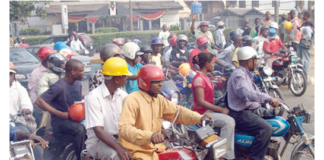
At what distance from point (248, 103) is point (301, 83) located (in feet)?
18.9

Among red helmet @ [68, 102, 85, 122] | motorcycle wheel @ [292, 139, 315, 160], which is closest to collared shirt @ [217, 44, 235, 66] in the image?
motorcycle wheel @ [292, 139, 315, 160]

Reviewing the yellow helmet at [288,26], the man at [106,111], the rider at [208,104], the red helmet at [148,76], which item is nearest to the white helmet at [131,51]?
the rider at [208,104]

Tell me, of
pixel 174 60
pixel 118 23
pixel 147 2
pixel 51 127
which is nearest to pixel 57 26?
pixel 118 23

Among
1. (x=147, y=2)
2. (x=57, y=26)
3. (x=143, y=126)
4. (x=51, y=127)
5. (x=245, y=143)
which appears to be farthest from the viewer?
(x=147, y=2)

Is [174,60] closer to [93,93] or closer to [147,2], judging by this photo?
[93,93]

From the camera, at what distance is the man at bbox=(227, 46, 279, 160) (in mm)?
4547

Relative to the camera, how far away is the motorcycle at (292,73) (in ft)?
32.5

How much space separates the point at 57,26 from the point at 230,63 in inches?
1128

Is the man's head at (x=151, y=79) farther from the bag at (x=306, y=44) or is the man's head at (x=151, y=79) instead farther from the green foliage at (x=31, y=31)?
the green foliage at (x=31, y=31)

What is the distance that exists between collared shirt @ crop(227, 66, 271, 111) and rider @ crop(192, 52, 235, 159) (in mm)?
162

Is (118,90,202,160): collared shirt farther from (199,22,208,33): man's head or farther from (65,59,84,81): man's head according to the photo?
(199,22,208,33): man's head

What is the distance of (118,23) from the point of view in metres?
38.9

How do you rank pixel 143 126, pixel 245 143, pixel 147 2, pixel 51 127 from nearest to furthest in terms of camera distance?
pixel 143 126
pixel 245 143
pixel 51 127
pixel 147 2

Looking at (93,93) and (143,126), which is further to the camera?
(93,93)
